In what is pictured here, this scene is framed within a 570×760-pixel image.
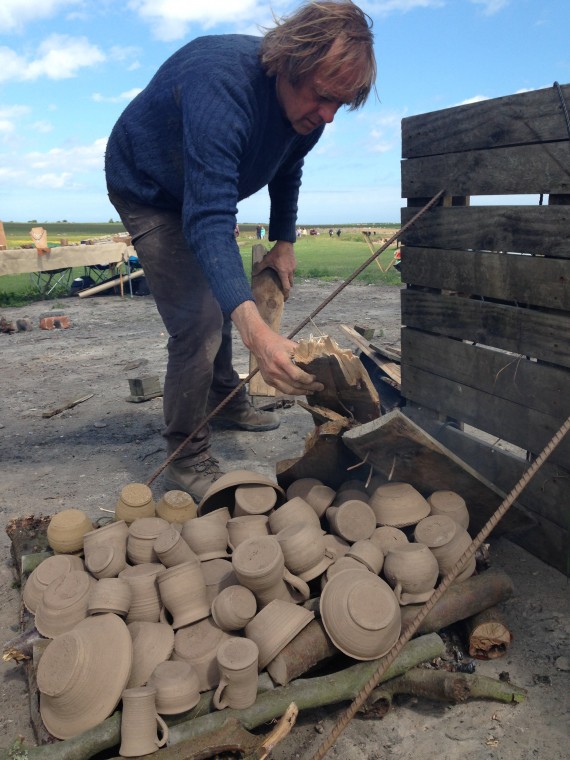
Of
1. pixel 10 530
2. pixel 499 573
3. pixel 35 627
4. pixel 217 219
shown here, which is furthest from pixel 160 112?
pixel 499 573

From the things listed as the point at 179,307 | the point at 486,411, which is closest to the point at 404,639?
the point at 486,411

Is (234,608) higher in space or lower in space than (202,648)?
higher

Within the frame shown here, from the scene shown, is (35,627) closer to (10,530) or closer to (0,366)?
(10,530)

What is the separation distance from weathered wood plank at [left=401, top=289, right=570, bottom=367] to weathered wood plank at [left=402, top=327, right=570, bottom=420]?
1.8 inches

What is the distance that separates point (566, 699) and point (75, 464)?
134 inches

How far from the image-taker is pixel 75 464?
4.43 meters

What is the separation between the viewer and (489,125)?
2854mm

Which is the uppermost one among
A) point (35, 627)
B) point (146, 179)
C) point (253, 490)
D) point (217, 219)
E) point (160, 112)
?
point (160, 112)

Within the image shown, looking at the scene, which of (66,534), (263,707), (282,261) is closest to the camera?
(263,707)

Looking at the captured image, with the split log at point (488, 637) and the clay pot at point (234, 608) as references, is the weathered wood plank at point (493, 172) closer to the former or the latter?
the split log at point (488, 637)

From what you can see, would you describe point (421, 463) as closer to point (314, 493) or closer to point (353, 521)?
point (353, 521)

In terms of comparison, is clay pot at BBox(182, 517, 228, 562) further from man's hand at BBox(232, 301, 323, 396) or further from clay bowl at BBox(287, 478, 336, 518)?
man's hand at BBox(232, 301, 323, 396)

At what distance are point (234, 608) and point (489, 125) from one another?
7.73 ft

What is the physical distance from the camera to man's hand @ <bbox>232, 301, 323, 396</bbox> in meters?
2.43
